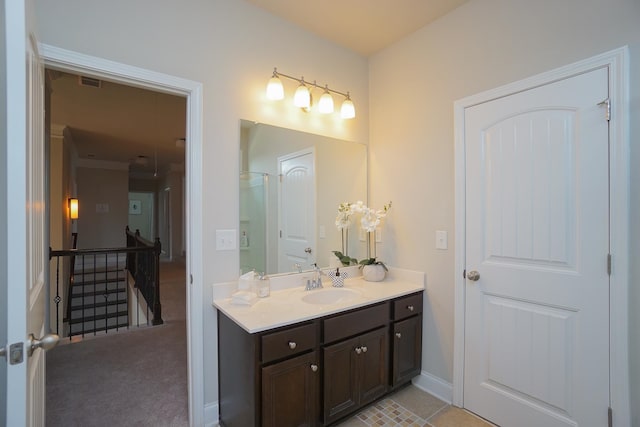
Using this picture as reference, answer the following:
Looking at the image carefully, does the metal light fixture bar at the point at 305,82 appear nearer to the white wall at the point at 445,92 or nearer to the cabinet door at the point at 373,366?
the white wall at the point at 445,92

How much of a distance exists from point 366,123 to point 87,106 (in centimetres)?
339

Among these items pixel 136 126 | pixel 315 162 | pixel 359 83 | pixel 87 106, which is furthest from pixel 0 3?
pixel 136 126

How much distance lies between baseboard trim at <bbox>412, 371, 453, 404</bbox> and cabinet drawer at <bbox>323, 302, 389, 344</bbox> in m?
0.65

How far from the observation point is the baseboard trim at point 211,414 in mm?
1848

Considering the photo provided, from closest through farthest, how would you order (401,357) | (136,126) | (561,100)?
(561,100) → (401,357) → (136,126)

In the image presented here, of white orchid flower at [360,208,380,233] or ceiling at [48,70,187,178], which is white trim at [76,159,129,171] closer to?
ceiling at [48,70,187,178]

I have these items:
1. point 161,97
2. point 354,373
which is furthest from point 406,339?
point 161,97

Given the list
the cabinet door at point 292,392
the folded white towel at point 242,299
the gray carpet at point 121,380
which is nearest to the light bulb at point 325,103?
the folded white towel at point 242,299

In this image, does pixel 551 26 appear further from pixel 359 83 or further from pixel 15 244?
pixel 15 244

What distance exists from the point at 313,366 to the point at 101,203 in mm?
7292

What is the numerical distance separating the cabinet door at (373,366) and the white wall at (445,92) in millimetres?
464

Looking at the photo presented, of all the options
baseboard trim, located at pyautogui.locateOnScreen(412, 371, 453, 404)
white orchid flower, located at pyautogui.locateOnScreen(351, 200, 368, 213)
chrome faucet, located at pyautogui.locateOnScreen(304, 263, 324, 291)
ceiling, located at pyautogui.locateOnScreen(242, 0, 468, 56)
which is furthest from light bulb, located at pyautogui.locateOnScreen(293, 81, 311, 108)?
baseboard trim, located at pyautogui.locateOnScreen(412, 371, 453, 404)

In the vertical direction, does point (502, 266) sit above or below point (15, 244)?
below

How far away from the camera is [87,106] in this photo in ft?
12.1
